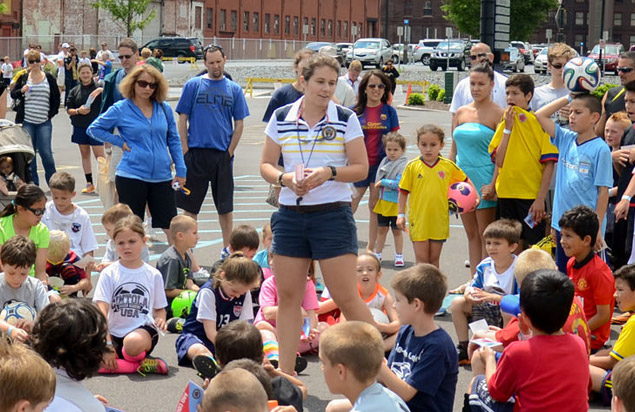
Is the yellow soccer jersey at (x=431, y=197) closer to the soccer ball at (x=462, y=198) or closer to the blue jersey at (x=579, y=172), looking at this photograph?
the soccer ball at (x=462, y=198)

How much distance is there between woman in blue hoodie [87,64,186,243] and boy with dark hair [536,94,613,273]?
388 cm

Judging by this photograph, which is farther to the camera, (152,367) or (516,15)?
(516,15)

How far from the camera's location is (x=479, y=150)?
9.99 m

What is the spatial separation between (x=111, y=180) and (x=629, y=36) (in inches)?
4984

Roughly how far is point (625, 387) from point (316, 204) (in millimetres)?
2858

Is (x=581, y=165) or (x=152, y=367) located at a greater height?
(x=581, y=165)

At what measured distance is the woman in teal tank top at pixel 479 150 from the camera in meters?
9.80

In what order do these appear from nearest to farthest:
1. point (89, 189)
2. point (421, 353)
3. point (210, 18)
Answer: point (421, 353) → point (89, 189) → point (210, 18)

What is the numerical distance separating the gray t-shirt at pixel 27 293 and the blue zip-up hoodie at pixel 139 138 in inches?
116

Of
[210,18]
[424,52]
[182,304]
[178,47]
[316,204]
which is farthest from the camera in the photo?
[210,18]

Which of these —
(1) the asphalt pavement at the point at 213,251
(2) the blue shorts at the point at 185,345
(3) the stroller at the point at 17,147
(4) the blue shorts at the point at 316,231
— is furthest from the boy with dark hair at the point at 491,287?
(3) the stroller at the point at 17,147

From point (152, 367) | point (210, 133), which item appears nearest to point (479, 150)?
point (210, 133)

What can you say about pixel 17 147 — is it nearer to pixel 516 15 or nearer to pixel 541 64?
pixel 541 64

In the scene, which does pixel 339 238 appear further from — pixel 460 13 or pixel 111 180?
pixel 460 13
